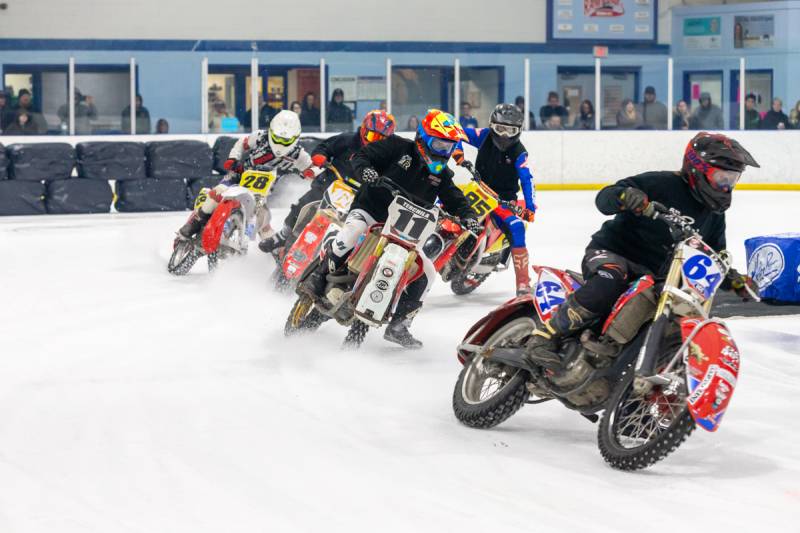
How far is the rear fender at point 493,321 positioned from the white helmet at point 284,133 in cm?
670

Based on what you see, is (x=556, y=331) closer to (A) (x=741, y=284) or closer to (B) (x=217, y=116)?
(A) (x=741, y=284)

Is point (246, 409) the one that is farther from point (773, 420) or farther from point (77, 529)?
point (773, 420)

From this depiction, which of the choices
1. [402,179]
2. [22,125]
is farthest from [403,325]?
[22,125]

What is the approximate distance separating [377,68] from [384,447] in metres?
18.8

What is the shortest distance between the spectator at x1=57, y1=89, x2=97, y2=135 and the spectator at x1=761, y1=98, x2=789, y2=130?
12034 mm

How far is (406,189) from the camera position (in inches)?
355

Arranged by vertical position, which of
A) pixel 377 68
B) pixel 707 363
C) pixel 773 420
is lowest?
pixel 773 420

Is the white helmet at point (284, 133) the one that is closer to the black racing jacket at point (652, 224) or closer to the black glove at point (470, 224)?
the black glove at point (470, 224)

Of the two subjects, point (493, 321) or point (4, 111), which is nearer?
point (493, 321)

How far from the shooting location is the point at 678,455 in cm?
601

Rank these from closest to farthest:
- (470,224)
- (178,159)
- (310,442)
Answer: (310,442), (470,224), (178,159)

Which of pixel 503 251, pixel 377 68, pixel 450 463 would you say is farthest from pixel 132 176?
pixel 450 463

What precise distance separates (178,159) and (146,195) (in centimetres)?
76

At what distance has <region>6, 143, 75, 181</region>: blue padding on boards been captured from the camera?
65.2 ft
